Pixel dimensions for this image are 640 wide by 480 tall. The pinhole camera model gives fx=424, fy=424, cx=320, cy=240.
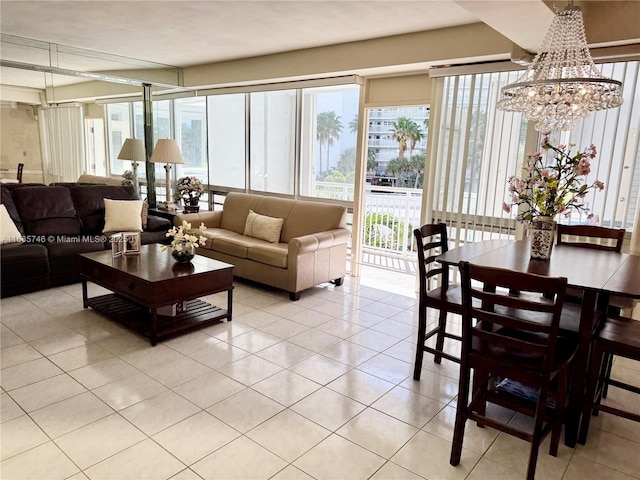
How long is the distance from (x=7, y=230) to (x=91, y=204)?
3.33 feet

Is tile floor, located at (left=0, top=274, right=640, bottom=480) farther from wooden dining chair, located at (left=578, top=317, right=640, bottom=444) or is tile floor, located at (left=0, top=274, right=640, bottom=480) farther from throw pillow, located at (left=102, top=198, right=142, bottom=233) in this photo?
throw pillow, located at (left=102, top=198, right=142, bottom=233)

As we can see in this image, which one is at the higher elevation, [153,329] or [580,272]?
[580,272]

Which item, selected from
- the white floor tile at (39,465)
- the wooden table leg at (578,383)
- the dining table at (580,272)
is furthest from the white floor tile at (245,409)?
the wooden table leg at (578,383)

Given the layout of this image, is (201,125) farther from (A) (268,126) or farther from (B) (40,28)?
(B) (40,28)

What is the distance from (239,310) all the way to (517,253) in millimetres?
2469

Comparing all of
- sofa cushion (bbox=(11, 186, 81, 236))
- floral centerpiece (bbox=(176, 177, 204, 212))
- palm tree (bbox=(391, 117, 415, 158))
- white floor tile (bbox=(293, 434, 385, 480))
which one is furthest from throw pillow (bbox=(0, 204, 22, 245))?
palm tree (bbox=(391, 117, 415, 158))

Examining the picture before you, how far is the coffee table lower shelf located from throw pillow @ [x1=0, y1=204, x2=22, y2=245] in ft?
3.64

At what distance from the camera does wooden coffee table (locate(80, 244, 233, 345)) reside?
3207 millimetres

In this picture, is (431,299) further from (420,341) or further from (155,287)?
(155,287)

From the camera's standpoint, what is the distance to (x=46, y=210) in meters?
4.72

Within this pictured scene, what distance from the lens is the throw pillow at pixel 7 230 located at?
13.7ft

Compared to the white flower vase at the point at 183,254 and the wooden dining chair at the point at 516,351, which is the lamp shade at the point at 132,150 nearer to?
the white flower vase at the point at 183,254

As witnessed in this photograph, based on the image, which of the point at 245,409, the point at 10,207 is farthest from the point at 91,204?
the point at 245,409

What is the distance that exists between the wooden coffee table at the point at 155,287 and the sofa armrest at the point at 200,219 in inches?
56.7
